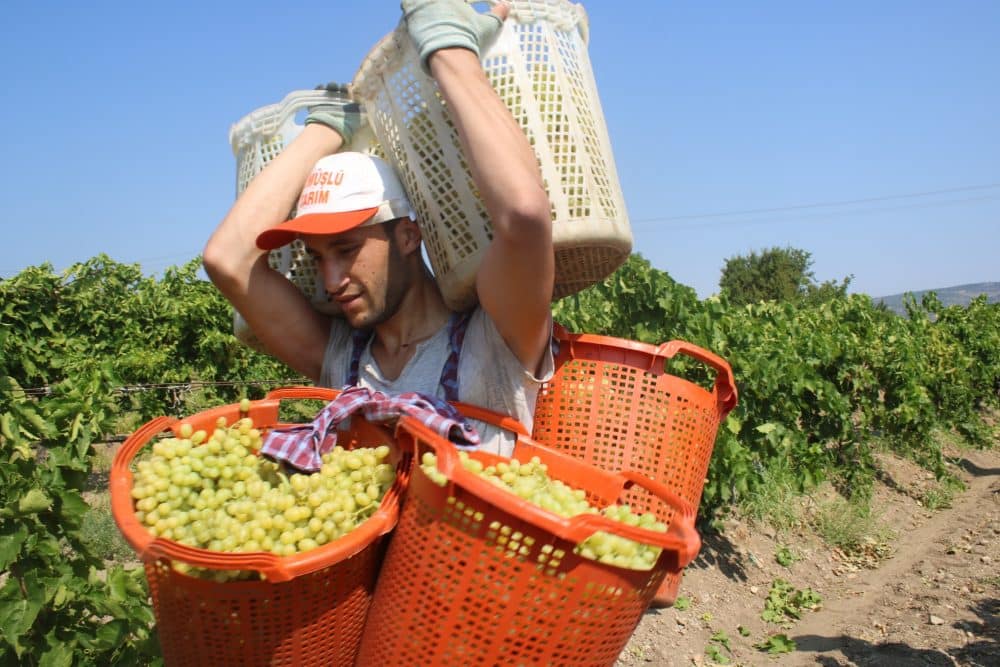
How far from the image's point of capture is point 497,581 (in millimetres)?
1330

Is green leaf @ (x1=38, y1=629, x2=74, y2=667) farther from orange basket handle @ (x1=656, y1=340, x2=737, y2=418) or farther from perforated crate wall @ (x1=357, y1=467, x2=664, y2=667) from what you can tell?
orange basket handle @ (x1=656, y1=340, x2=737, y2=418)

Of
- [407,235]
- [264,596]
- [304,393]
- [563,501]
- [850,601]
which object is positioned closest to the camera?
[264,596]

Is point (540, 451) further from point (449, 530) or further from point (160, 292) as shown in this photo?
point (160, 292)

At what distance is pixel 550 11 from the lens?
1876 mm

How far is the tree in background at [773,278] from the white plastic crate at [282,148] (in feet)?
167

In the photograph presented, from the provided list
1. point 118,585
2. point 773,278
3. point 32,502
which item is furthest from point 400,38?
point 773,278

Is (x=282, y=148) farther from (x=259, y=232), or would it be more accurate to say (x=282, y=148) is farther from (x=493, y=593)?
(x=493, y=593)

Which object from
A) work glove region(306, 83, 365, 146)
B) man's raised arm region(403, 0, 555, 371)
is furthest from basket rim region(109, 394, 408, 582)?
work glove region(306, 83, 365, 146)

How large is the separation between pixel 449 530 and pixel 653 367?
1059 millimetres

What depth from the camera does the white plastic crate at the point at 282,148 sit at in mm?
2182

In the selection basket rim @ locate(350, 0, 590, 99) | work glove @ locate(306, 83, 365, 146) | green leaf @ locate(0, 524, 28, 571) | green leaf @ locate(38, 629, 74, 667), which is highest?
basket rim @ locate(350, 0, 590, 99)

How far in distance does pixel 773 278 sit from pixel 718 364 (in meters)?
54.0

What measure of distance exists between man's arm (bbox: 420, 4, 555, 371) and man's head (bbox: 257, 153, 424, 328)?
32cm

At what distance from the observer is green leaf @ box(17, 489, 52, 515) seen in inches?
95.8
